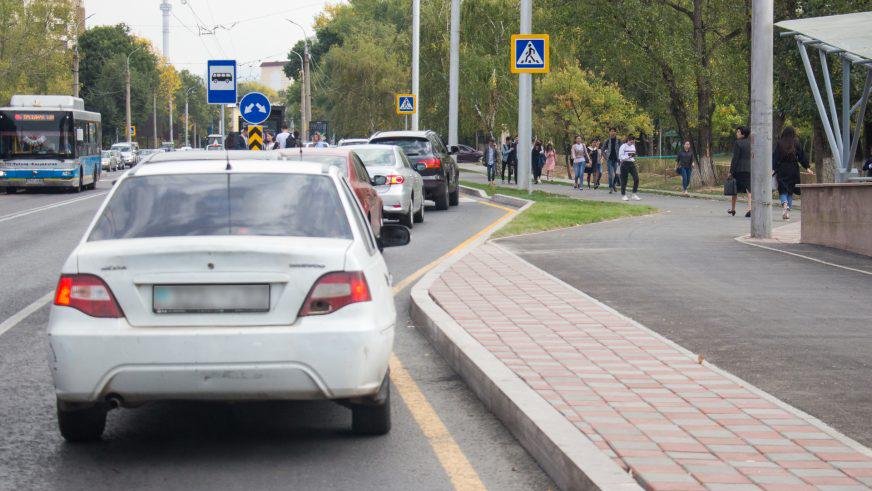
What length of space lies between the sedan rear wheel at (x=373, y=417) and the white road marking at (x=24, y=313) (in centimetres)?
468

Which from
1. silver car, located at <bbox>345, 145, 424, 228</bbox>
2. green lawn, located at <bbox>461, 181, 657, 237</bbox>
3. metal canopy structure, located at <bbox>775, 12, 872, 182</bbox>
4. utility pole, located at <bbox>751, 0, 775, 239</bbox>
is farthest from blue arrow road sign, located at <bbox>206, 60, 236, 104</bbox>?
utility pole, located at <bbox>751, 0, 775, 239</bbox>

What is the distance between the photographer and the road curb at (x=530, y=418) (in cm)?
500

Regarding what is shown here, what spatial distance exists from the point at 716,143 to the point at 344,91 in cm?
3098

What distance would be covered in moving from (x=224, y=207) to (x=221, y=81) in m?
21.1

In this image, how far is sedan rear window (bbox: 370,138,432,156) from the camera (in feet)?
87.0

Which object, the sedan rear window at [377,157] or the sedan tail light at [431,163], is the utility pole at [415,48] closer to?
the sedan tail light at [431,163]

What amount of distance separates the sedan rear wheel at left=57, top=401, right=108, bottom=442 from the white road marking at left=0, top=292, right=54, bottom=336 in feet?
13.2

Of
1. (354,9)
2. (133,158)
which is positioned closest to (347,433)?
(133,158)

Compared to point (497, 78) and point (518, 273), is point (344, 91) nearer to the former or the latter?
point (497, 78)

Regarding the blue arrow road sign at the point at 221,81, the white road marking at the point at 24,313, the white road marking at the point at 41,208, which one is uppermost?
the blue arrow road sign at the point at 221,81

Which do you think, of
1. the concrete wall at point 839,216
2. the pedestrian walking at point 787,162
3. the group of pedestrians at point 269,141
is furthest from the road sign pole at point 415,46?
the concrete wall at point 839,216

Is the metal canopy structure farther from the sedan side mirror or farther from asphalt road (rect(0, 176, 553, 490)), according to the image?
asphalt road (rect(0, 176, 553, 490))

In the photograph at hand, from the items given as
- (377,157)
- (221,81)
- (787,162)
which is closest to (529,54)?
(221,81)

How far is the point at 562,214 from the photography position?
22.3 meters
